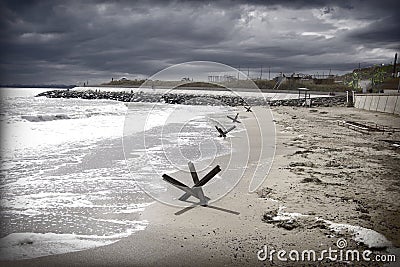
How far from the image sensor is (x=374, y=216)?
202 inches

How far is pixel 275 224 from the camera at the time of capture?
16.1 ft

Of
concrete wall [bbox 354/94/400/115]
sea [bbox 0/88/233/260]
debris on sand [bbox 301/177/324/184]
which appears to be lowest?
sea [bbox 0/88/233/260]

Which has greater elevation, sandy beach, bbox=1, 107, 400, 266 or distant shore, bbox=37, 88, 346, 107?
distant shore, bbox=37, 88, 346, 107

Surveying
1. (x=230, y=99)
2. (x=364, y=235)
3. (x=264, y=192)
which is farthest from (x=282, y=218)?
(x=230, y=99)

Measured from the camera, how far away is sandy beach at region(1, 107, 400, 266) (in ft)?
13.2

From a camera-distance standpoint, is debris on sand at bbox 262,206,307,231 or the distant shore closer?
debris on sand at bbox 262,206,307,231

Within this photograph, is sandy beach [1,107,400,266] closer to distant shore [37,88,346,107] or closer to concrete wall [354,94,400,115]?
distant shore [37,88,346,107]

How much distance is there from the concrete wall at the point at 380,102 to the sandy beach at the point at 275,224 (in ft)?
51.2

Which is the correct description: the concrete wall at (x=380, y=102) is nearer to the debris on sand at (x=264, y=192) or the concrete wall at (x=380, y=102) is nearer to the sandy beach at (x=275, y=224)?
the sandy beach at (x=275, y=224)

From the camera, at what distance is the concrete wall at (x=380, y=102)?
21672mm

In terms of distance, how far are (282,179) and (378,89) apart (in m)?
30.9

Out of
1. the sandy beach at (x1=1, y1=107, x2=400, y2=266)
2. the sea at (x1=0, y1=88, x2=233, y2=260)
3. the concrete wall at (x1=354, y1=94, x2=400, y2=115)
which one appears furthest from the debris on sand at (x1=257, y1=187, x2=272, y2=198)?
the concrete wall at (x1=354, y1=94, x2=400, y2=115)

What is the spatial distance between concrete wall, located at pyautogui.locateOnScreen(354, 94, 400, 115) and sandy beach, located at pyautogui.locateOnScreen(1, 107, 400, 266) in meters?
15.6

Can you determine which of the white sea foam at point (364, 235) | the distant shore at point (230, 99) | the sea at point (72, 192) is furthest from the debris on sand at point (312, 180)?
the sea at point (72, 192)
